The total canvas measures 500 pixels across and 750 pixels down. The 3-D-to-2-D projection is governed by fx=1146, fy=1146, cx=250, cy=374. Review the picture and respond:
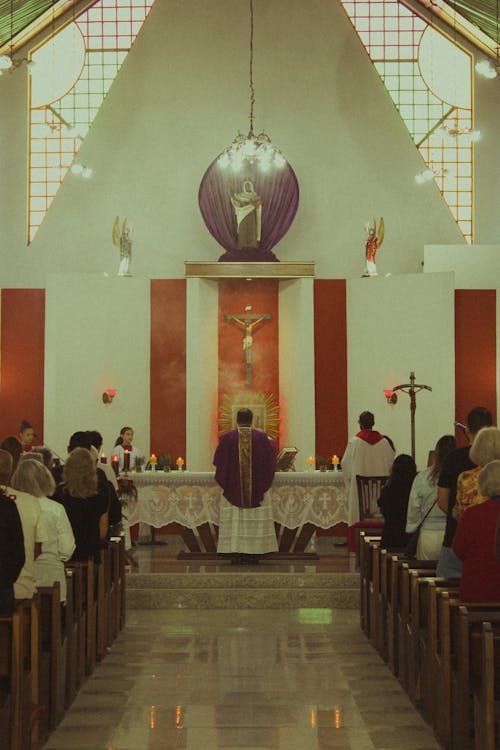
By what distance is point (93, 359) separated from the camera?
1535 centimetres

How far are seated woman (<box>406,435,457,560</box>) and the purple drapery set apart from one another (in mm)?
8650

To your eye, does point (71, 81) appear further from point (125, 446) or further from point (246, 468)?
point (246, 468)

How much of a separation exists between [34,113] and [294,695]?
12.4 meters

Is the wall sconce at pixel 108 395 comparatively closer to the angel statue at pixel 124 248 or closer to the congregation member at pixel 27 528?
the angel statue at pixel 124 248

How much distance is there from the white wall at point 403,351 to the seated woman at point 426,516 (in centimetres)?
748

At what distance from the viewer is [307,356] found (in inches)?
610

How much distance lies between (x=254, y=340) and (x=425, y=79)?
483 cm

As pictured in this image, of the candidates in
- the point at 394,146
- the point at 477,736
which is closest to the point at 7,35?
the point at 394,146

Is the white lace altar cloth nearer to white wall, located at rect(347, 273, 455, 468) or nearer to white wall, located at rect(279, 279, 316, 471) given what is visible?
white wall, located at rect(279, 279, 316, 471)

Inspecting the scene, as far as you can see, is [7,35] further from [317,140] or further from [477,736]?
[477,736]

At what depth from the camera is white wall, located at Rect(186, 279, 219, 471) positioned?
A: 15.5 meters

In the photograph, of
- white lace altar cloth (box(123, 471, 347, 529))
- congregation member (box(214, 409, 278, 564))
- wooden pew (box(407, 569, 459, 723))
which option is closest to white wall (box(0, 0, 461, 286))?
white lace altar cloth (box(123, 471, 347, 529))

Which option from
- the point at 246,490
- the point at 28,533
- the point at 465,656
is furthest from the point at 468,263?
the point at 28,533

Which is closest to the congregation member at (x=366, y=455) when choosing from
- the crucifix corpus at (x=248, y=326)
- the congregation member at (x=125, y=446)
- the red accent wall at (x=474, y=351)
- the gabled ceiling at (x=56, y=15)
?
the congregation member at (x=125, y=446)
